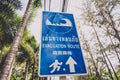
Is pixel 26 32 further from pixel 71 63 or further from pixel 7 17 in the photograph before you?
pixel 71 63

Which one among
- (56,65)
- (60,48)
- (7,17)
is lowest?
(56,65)

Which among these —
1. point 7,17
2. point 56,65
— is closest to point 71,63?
point 56,65

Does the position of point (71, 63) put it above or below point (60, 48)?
below

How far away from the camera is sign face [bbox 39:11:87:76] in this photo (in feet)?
7.95

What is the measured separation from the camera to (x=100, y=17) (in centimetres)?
1955

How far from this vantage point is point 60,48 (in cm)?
267

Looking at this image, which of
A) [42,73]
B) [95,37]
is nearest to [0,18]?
[42,73]

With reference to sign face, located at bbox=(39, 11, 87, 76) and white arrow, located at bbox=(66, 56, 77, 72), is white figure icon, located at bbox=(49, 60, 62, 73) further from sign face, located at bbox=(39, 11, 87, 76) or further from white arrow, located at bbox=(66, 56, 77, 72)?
white arrow, located at bbox=(66, 56, 77, 72)

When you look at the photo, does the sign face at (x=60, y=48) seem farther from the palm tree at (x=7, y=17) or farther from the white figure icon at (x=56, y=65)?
the palm tree at (x=7, y=17)

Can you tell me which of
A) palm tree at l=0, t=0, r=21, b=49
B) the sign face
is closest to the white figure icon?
the sign face

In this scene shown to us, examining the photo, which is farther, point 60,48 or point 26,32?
point 26,32

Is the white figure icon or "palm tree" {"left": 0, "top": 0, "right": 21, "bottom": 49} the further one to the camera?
"palm tree" {"left": 0, "top": 0, "right": 21, "bottom": 49}

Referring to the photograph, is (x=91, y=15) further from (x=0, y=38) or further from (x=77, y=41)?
(x=77, y=41)

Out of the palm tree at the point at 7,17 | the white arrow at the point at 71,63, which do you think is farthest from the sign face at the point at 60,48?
the palm tree at the point at 7,17
